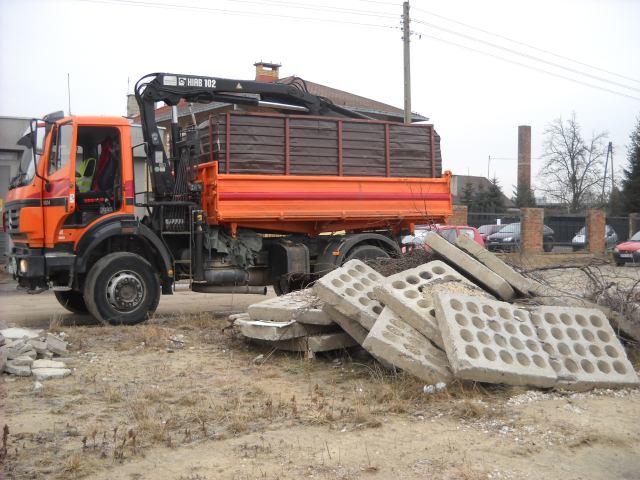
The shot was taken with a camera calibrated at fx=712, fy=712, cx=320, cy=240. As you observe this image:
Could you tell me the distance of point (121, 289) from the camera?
10227 mm

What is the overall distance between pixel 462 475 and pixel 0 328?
6.92m

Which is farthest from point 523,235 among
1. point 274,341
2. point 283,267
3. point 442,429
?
point 442,429

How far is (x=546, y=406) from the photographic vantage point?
19.3 feet

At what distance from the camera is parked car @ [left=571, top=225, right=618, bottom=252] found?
34.5m

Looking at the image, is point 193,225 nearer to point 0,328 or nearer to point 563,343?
point 0,328

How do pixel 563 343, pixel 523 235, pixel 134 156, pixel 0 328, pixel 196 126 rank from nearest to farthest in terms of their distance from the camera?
1. pixel 563 343
2. pixel 0 328
3. pixel 134 156
4. pixel 196 126
5. pixel 523 235

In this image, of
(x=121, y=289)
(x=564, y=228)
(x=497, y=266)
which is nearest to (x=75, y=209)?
(x=121, y=289)

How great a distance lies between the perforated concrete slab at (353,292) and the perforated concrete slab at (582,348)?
1649 mm

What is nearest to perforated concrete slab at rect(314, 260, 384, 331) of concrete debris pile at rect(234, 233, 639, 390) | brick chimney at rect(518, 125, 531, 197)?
concrete debris pile at rect(234, 233, 639, 390)

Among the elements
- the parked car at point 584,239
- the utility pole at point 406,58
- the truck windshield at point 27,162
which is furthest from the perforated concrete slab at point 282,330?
the parked car at point 584,239

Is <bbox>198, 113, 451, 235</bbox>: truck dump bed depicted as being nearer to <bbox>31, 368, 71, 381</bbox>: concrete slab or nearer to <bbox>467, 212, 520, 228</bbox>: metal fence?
<bbox>31, 368, 71, 381</bbox>: concrete slab

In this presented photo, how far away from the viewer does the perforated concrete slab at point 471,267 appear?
7828 mm

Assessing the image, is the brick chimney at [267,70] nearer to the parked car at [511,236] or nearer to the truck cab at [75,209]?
the parked car at [511,236]

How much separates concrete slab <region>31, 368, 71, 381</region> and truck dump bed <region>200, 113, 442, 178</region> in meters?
4.45
